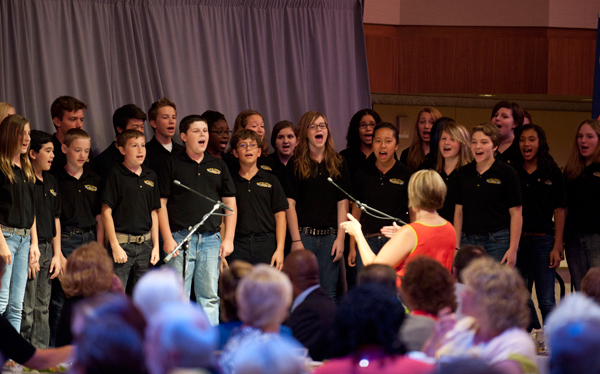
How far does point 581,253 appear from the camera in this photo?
204 inches

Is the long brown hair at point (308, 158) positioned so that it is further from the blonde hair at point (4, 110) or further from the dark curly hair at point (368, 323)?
the dark curly hair at point (368, 323)

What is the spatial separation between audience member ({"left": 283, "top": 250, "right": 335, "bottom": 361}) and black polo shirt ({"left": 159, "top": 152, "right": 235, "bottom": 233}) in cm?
193

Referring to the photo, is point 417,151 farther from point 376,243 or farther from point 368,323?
point 368,323

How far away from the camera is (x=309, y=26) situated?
631 cm

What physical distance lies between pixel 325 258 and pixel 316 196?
478 millimetres

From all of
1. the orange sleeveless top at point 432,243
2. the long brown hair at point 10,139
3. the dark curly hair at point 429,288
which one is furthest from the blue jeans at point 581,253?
the long brown hair at point 10,139

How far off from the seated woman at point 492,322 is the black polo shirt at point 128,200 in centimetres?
283

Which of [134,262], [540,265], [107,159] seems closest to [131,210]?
[134,262]

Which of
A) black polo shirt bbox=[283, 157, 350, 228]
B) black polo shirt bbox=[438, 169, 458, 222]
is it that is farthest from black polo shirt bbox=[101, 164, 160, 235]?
black polo shirt bbox=[438, 169, 458, 222]

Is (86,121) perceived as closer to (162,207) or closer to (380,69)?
(162,207)

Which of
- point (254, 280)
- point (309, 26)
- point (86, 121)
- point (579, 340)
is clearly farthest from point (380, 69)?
point (579, 340)

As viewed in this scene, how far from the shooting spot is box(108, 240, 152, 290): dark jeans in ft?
15.4

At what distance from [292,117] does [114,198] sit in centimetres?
207

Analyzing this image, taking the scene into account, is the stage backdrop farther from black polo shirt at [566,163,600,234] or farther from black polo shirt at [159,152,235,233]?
black polo shirt at [566,163,600,234]
